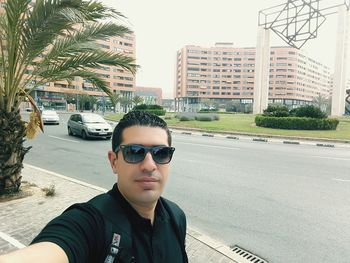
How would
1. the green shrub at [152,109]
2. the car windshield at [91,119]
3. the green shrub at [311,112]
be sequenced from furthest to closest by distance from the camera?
the green shrub at [152,109]
the green shrub at [311,112]
the car windshield at [91,119]

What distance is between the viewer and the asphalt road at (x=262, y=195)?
410 centimetres

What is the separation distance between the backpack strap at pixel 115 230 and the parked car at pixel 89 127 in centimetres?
1464

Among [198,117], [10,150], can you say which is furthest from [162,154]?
[198,117]

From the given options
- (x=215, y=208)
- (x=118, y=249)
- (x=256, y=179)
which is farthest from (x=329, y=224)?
(x=118, y=249)

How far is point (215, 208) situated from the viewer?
5.44 meters

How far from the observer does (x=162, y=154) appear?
168 cm

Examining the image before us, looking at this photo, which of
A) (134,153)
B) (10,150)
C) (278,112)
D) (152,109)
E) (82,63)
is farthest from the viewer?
(152,109)

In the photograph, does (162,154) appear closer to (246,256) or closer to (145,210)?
(145,210)

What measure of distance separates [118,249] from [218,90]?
12462 cm

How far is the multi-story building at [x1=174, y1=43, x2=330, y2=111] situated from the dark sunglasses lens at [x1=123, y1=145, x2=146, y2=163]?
114 metres

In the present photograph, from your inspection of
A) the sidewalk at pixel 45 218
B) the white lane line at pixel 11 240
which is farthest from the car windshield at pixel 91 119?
the white lane line at pixel 11 240

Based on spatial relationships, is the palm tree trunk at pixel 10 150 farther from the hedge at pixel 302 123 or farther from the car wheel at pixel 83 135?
the hedge at pixel 302 123

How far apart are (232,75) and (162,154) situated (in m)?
Answer: 126

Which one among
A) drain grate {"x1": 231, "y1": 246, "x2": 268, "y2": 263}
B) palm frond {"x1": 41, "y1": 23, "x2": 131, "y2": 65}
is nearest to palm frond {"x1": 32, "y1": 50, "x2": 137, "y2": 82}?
palm frond {"x1": 41, "y1": 23, "x2": 131, "y2": 65}
